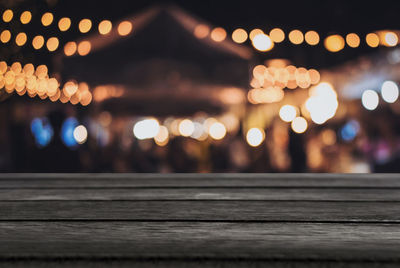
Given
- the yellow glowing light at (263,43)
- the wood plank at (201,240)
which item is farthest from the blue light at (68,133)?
the wood plank at (201,240)

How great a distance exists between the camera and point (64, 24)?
5125 millimetres

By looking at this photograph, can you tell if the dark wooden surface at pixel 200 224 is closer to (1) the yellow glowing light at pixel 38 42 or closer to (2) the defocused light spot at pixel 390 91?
(1) the yellow glowing light at pixel 38 42

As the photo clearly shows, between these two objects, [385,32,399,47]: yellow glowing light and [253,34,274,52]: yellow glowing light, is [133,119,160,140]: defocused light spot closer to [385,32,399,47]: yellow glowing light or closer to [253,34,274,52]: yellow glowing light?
[253,34,274,52]: yellow glowing light

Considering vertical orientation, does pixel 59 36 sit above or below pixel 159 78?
above

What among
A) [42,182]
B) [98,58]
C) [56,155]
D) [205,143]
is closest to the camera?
[42,182]

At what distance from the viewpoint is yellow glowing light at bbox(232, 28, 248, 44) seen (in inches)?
201

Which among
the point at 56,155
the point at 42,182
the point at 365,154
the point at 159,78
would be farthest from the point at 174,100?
the point at 42,182

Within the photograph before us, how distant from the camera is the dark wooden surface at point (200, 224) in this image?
32.0 inches

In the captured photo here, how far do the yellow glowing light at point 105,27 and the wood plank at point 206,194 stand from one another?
11.2 feet

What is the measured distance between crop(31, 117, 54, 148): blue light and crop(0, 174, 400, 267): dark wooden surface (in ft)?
16.4

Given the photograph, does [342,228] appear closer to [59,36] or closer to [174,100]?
[59,36]

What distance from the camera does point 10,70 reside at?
7996 mm

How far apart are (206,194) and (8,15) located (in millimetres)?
5301

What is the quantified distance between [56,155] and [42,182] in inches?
180
